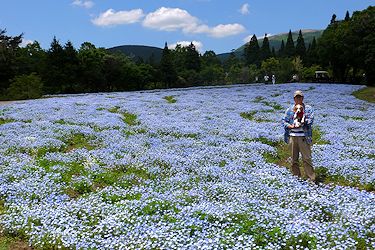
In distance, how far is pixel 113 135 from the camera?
56.5 feet

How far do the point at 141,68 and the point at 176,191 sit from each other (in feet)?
250

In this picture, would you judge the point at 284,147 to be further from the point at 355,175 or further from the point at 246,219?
the point at 246,219

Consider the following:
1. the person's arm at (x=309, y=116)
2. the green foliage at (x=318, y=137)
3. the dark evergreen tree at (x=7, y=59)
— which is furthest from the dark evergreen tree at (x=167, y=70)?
the person's arm at (x=309, y=116)

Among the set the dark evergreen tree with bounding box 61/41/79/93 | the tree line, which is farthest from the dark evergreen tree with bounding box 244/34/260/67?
the dark evergreen tree with bounding box 61/41/79/93

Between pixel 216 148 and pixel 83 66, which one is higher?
pixel 83 66

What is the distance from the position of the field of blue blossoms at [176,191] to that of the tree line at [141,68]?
3056 centimetres

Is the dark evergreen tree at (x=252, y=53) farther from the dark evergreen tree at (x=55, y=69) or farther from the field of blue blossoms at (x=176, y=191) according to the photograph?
the field of blue blossoms at (x=176, y=191)

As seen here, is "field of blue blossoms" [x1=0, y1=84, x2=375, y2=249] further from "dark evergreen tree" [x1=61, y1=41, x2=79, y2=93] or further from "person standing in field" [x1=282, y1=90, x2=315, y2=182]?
"dark evergreen tree" [x1=61, y1=41, x2=79, y2=93]

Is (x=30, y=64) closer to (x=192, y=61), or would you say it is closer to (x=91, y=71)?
(x=91, y=71)

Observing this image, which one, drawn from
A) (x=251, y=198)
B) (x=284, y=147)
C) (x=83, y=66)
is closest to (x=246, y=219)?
(x=251, y=198)

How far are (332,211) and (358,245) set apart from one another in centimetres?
143

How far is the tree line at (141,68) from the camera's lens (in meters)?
53.9

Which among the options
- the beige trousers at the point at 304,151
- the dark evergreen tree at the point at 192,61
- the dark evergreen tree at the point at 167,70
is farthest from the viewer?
the dark evergreen tree at the point at 192,61

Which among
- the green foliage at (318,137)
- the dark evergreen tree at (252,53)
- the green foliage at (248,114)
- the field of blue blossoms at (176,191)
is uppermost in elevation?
the dark evergreen tree at (252,53)
